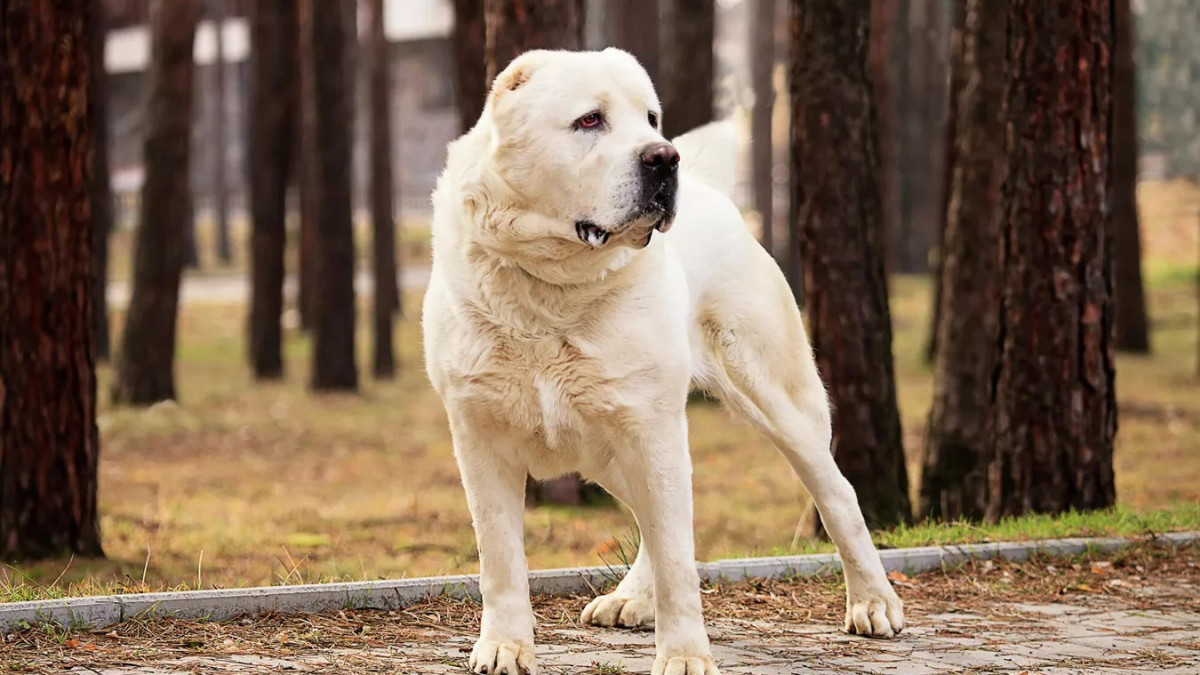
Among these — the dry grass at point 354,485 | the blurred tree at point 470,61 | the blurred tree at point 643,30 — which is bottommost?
the dry grass at point 354,485

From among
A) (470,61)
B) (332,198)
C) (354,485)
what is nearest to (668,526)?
(470,61)

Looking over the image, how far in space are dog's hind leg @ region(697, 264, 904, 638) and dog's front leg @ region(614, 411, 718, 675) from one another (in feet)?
2.70

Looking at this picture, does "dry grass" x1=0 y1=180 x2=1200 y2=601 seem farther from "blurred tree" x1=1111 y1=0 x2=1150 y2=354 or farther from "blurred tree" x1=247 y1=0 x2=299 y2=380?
"blurred tree" x1=1111 y1=0 x2=1150 y2=354

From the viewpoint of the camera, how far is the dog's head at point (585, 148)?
4402 millimetres

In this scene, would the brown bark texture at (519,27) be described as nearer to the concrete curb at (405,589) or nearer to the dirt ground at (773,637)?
the concrete curb at (405,589)

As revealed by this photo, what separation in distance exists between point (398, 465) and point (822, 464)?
884 centimetres

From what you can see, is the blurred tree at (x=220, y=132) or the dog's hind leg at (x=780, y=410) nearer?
the dog's hind leg at (x=780, y=410)

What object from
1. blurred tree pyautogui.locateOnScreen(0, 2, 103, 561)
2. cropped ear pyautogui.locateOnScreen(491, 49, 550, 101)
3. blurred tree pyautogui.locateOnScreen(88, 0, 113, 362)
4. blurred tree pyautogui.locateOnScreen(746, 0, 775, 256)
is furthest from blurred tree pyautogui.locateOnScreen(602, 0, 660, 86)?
cropped ear pyautogui.locateOnScreen(491, 49, 550, 101)

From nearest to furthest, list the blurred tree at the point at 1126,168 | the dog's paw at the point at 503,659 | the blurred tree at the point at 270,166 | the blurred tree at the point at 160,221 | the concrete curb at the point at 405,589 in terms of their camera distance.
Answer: the dog's paw at the point at 503,659 → the concrete curb at the point at 405,589 → the blurred tree at the point at 160,221 → the blurred tree at the point at 1126,168 → the blurred tree at the point at 270,166

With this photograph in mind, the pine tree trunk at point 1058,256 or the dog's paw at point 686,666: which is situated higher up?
the pine tree trunk at point 1058,256

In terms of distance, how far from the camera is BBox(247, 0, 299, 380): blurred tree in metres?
20.0

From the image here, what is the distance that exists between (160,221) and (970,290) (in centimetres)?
923

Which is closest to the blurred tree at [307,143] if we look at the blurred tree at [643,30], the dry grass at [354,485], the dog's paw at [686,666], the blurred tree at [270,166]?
the blurred tree at [270,166]

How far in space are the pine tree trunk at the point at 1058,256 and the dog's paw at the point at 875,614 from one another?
2.72 metres
